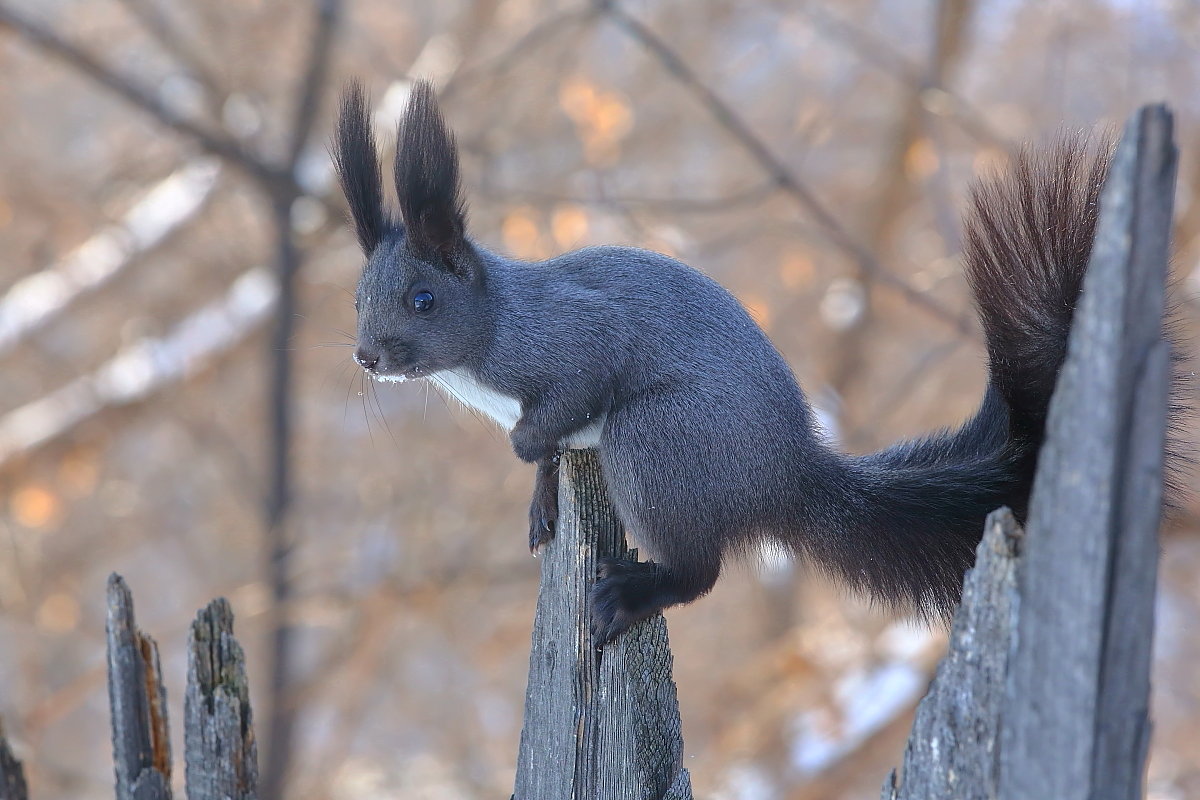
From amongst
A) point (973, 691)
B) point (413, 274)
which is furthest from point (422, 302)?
point (973, 691)

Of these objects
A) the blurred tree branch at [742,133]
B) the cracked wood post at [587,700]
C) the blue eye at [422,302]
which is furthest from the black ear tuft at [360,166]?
the blurred tree branch at [742,133]

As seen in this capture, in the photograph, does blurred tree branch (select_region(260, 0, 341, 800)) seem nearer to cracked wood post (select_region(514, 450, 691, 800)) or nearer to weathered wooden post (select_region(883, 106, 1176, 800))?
cracked wood post (select_region(514, 450, 691, 800))

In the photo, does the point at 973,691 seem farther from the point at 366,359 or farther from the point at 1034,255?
the point at 366,359

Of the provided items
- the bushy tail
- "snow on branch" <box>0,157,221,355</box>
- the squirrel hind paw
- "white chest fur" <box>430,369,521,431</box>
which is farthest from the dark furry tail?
"snow on branch" <box>0,157,221,355</box>

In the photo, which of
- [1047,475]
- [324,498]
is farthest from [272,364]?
[1047,475]

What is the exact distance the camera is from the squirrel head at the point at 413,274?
4.39 feet

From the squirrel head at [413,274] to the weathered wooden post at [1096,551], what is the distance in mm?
764

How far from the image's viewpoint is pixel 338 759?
472 cm

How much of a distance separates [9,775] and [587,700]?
63 centimetres

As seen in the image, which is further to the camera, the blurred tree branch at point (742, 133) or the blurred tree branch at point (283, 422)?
the blurred tree branch at point (283, 422)

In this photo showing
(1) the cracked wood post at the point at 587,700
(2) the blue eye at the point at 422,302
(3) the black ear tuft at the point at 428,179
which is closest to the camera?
(1) the cracked wood post at the point at 587,700

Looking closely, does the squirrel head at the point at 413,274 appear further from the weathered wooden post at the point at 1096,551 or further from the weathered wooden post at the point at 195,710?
the weathered wooden post at the point at 1096,551

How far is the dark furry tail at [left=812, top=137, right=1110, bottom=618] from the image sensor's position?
3.27 feet

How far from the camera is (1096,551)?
2.40ft
